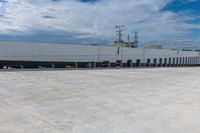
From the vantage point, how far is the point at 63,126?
5.05m

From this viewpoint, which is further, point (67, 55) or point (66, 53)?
point (66, 53)

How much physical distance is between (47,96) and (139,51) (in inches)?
1491

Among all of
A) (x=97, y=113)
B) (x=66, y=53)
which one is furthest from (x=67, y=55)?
(x=97, y=113)

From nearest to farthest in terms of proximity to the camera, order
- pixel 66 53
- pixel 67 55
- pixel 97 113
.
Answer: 1. pixel 97 113
2. pixel 67 55
3. pixel 66 53

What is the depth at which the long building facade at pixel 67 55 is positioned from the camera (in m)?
30.0

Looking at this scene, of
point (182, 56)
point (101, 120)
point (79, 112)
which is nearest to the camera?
point (101, 120)

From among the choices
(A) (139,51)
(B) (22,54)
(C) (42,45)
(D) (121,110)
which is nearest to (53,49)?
(C) (42,45)

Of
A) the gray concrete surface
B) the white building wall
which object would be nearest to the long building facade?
the white building wall

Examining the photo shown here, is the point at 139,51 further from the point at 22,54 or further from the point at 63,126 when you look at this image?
the point at 63,126

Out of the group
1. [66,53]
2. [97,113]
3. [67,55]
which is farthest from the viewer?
[66,53]

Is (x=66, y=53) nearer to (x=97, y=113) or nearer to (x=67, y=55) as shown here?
(x=67, y=55)

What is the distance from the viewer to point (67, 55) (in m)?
35.2

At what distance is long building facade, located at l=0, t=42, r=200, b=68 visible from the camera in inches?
1180

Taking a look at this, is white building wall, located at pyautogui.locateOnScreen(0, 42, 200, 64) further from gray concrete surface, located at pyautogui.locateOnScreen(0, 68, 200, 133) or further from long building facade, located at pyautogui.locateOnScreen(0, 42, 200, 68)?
gray concrete surface, located at pyautogui.locateOnScreen(0, 68, 200, 133)
